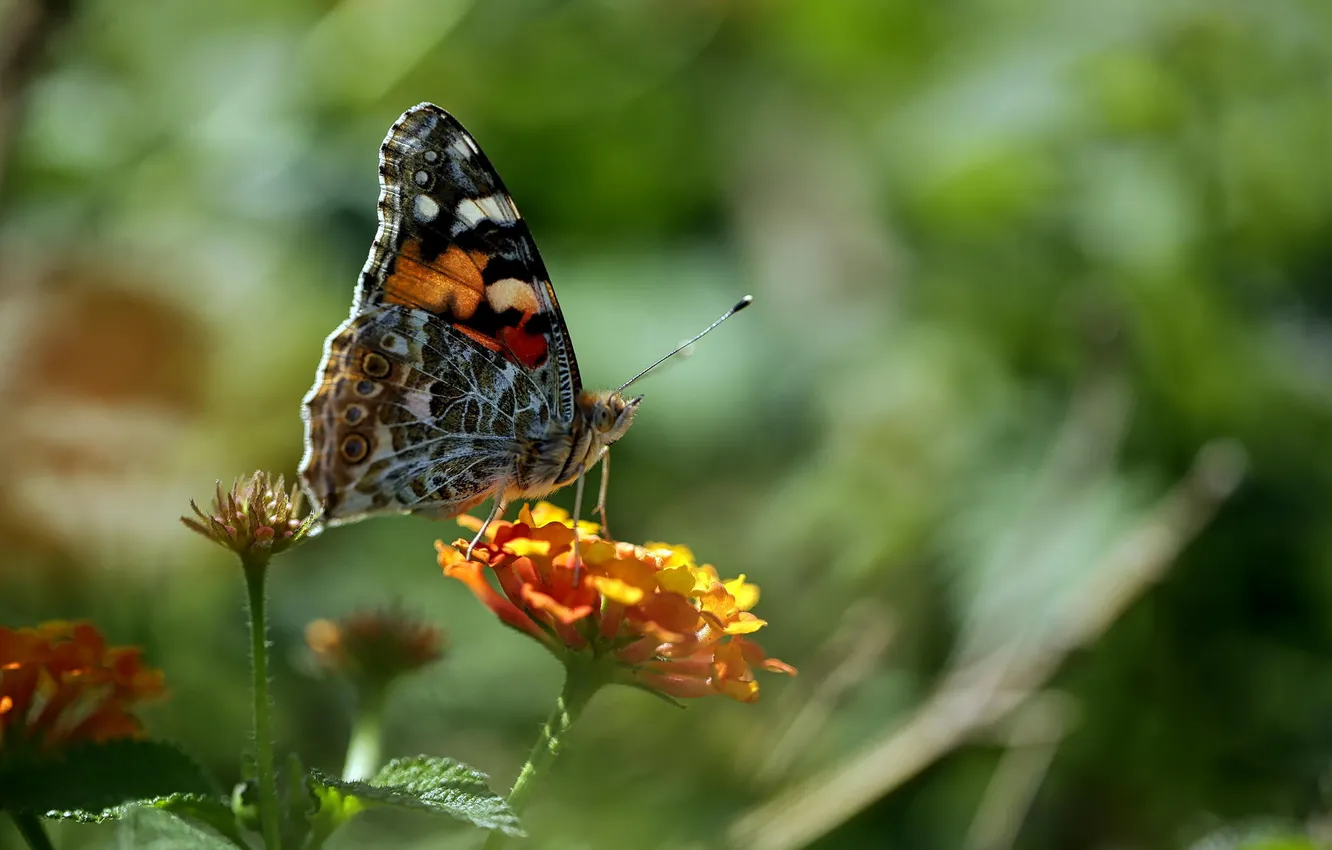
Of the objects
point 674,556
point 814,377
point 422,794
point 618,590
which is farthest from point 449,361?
point 814,377

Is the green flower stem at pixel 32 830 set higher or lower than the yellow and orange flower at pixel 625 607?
lower

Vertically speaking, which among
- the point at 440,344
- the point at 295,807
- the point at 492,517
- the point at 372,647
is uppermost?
the point at 440,344

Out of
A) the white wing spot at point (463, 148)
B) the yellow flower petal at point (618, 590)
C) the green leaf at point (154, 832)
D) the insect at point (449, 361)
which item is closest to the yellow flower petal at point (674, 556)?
the yellow flower petal at point (618, 590)

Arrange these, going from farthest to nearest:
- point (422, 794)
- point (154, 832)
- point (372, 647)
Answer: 1. point (372, 647)
2. point (422, 794)
3. point (154, 832)

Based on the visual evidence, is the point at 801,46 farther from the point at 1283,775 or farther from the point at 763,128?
the point at 1283,775

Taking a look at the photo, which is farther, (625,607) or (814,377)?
(814,377)

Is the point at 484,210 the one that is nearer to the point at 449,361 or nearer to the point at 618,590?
the point at 449,361

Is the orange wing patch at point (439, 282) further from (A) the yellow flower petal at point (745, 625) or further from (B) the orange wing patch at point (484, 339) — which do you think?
(A) the yellow flower petal at point (745, 625)

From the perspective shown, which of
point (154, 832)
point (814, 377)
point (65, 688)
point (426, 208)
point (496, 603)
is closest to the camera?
point (154, 832)
